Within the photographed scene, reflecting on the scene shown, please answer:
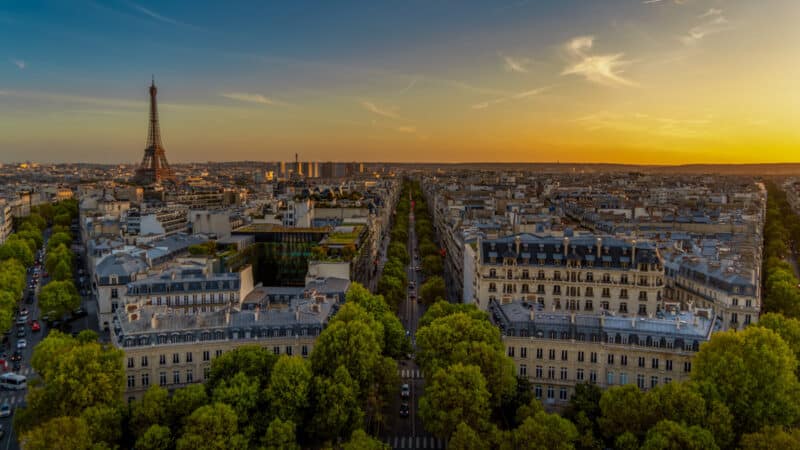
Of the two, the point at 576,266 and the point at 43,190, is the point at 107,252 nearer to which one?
the point at 576,266

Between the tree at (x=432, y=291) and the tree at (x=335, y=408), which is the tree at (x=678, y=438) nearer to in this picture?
the tree at (x=335, y=408)

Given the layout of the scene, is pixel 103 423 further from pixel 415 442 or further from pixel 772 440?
pixel 772 440

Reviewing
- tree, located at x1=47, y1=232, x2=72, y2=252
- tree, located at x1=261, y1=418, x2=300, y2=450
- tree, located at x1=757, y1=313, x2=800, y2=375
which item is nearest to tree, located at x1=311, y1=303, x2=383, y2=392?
tree, located at x1=261, y1=418, x2=300, y2=450

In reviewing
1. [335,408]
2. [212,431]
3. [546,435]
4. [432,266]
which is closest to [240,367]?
[212,431]

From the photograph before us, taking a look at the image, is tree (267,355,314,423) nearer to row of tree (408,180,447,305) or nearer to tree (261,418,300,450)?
tree (261,418,300,450)

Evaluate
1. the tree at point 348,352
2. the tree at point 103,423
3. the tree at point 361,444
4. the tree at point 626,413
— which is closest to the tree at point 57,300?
the tree at point 103,423

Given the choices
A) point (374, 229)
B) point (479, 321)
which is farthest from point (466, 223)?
point (479, 321)
